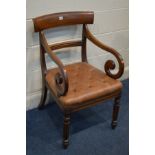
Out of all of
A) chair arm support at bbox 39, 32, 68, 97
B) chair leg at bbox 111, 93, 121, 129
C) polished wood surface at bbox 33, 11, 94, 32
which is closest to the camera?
chair arm support at bbox 39, 32, 68, 97

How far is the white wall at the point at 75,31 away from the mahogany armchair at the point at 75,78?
0.10m

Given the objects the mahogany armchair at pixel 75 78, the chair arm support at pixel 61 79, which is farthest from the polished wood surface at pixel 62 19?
the chair arm support at pixel 61 79

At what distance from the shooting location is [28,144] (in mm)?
1725

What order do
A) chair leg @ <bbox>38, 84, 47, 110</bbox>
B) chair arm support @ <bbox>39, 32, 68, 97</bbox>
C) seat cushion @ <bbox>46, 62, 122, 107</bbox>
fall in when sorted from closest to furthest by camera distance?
chair arm support @ <bbox>39, 32, 68, 97</bbox> < seat cushion @ <bbox>46, 62, 122, 107</bbox> < chair leg @ <bbox>38, 84, 47, 110</bbox>

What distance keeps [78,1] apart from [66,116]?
0.93 meters

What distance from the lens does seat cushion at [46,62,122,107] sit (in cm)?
153

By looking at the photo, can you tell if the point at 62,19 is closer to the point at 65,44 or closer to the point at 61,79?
the point at 65,44

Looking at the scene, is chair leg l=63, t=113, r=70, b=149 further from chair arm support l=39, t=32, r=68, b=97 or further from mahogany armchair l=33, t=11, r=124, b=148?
chair arm support l=39, t=32, r=68, b=97

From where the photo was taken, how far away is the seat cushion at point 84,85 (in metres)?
1.53

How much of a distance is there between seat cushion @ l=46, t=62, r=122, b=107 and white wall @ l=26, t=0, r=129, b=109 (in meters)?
0.18

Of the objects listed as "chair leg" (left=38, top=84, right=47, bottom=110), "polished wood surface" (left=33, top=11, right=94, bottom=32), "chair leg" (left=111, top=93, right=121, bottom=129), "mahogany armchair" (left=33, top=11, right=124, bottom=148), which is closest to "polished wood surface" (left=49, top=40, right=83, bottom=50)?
"mahogany armchair" (left=33, top=11, right=124, bottom=148)

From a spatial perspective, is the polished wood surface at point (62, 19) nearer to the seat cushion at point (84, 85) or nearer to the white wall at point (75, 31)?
the white wall at point (75, 31)

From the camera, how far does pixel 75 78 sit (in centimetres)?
175
